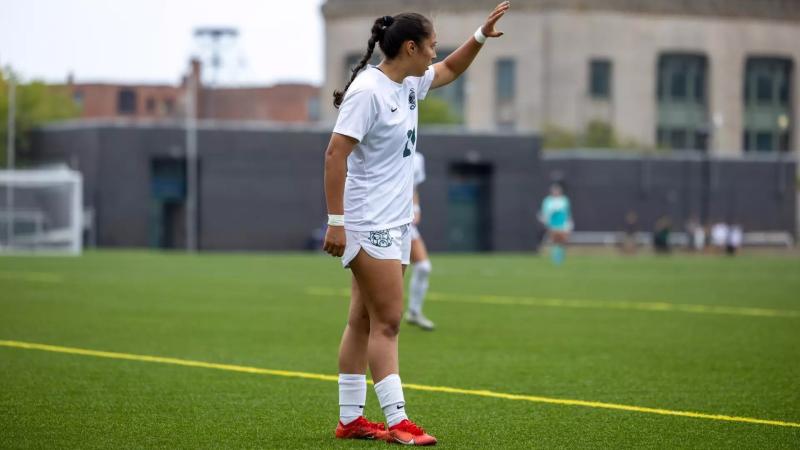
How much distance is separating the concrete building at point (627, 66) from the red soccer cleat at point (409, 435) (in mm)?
81269

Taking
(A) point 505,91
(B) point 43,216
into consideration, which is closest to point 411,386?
(B) point 43,216

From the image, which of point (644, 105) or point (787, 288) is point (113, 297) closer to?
point (787, 288)

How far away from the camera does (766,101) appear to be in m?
96.1

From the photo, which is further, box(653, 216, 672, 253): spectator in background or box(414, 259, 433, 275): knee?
box(653, 216, 672, 253): spectator in background

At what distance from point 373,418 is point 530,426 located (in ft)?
3.31

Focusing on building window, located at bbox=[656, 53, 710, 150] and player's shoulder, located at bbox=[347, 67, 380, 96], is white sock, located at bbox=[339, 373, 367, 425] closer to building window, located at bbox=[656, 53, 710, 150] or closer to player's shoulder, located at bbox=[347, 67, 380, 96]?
player's shoulder, located at bbox=[347, 67, 380, 96]

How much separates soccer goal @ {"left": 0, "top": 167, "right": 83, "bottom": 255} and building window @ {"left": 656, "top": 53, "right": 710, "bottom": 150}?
177 ft

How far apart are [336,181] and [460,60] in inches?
53.1

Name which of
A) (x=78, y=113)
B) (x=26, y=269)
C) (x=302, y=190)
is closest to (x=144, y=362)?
(x=26, y=269)

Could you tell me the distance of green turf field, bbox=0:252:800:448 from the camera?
7.41 metres

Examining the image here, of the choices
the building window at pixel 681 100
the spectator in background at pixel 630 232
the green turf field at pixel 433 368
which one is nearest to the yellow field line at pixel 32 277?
the green turf field at pixel 433 368

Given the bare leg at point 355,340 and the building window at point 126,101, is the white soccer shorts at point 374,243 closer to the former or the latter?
the bare leg at point 355,340

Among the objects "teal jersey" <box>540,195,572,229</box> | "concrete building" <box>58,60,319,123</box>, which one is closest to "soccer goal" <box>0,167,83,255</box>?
"teal jersey" <box>540,195,572,229</box>

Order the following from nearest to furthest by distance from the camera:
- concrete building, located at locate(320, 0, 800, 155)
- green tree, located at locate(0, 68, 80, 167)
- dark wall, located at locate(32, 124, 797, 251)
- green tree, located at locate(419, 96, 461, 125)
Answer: dark wall, located at locate(32, 124, 797, 251), green tree, located at locate(0, 68, 80, 167), green tree, located at locate(419, 96, 461, 125), concrete building, located at locate(320, 0, 800, 155)
